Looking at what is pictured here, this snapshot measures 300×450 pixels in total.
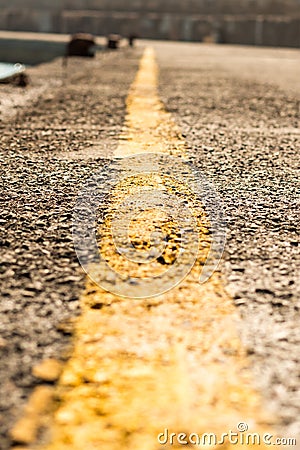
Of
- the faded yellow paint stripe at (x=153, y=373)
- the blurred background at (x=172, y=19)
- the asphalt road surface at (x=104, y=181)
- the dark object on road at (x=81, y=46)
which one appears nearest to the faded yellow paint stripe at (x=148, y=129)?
the asphalt road surface at (x=104, y=181)

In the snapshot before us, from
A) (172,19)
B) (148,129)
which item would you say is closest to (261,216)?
(148,129)

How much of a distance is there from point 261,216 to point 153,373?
920 millimetres

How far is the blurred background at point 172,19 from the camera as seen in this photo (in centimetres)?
3300

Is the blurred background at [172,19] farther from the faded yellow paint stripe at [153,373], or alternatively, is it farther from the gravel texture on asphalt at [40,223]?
the faded yellow paint stripe at [153,373]

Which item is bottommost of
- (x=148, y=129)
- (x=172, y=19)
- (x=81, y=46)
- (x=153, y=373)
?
(x=153, y=373)

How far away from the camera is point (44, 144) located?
9.11ft

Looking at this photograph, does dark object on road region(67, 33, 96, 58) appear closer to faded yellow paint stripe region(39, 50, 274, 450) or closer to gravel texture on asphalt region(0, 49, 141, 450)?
gravel texture on asphalt region(0, 49, 141, 450)

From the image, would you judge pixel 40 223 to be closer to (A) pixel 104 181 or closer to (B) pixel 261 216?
(A) pixel 104 181

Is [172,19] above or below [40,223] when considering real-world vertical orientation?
above

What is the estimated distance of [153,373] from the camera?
99 cm

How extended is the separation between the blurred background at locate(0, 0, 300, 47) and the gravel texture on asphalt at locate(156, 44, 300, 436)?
2909 centimetres

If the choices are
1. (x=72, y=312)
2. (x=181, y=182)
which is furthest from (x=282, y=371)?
(x=181, y=182)

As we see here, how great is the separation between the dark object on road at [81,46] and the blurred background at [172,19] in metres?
22.4

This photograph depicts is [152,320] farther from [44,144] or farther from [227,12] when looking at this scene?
[227,12]
